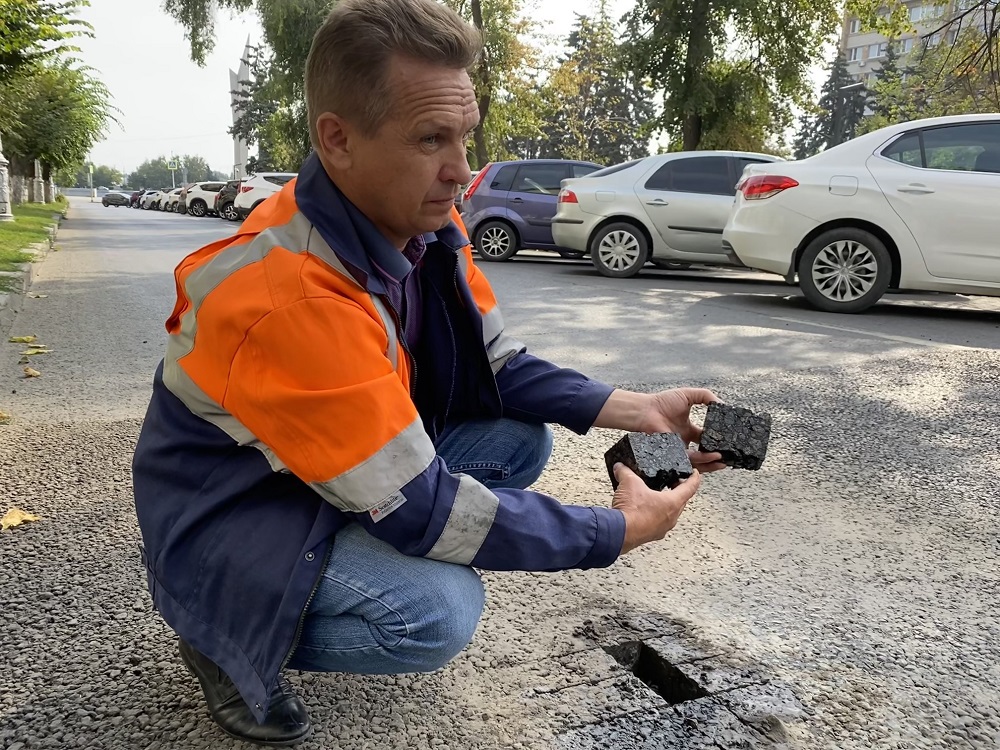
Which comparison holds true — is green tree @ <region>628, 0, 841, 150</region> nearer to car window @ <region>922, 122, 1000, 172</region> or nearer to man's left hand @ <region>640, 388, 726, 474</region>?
car window @ <region>922, 122, 1000, 172</region>

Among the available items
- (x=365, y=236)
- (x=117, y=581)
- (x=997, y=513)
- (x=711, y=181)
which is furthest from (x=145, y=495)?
(x=711, y=181)

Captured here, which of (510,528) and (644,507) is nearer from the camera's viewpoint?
(510,528)

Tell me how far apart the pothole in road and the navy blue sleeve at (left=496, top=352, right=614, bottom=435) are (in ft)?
1.95

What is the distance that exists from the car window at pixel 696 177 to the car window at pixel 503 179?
2.76 m

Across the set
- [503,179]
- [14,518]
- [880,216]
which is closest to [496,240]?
[503,179]

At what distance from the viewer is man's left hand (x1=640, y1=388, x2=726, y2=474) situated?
2.43 metres

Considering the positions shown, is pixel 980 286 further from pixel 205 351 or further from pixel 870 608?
pixel 205 351

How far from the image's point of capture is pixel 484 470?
2312 millimetres

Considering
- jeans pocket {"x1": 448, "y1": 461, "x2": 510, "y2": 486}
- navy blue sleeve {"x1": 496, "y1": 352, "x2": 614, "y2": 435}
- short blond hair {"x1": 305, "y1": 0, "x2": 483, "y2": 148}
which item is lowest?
jeans pocket {"x1": 448, "y1": 461, "x2": 510, "y2": 486}

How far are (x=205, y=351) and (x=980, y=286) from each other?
757 cm

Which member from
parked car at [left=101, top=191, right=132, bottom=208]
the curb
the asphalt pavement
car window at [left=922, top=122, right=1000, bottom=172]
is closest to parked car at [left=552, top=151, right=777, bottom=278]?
car window at [left=922, top=122, right=1000, bottom=172]

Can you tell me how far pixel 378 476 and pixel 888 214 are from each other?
7.20 metres

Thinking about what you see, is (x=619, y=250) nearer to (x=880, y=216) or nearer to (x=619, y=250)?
(x=619, y=250)

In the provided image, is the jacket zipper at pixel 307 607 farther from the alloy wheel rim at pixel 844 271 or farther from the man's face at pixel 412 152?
the alloy wheel rim at pixel 844 271
